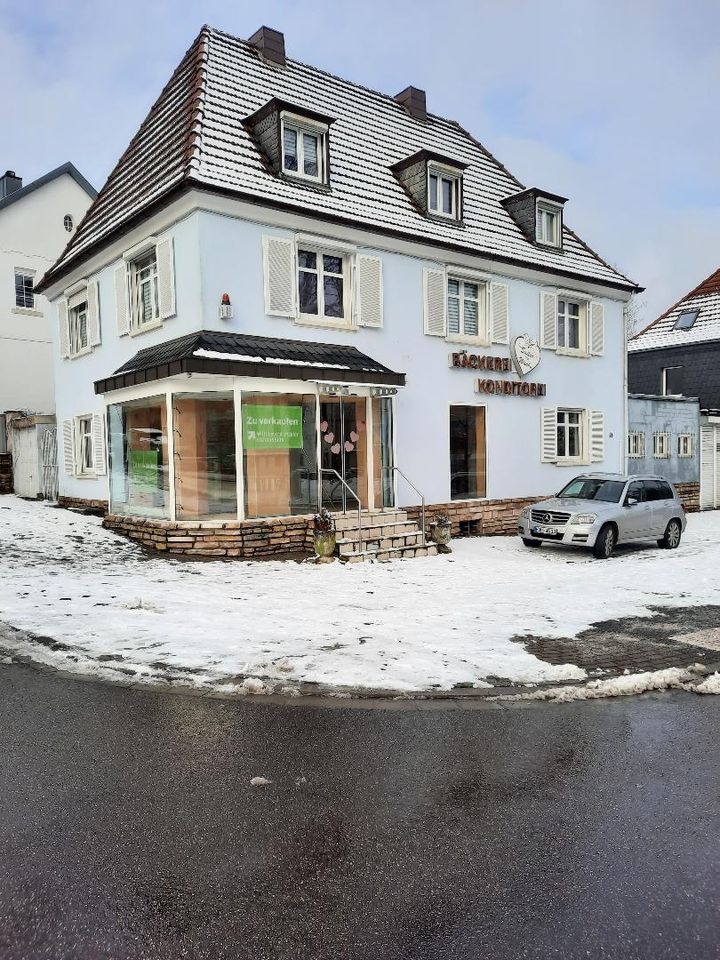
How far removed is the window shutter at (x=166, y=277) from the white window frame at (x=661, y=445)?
16584 mm

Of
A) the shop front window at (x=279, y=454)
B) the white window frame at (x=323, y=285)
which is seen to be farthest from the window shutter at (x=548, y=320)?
the shop front window at (x=279, y=454)

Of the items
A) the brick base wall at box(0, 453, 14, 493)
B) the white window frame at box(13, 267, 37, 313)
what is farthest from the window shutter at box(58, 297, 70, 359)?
the white window frame at box(13, 267, 37, 313)

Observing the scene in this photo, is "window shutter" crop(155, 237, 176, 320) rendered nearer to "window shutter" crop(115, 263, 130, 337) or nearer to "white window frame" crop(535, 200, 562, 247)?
"window shutter" crop(115, 263, 130, 337)

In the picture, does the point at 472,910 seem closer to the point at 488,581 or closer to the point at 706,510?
the point at 488,581

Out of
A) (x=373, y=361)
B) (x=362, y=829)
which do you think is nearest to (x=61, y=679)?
(x=362, y=829)

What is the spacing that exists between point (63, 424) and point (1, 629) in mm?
12589

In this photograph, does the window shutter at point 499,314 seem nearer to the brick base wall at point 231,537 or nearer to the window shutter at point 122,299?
the brick base wall at point 231,537

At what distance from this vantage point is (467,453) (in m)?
17.5

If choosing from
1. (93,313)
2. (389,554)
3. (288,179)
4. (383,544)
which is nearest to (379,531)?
(383,544)

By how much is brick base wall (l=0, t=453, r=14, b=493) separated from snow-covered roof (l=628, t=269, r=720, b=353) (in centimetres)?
2579

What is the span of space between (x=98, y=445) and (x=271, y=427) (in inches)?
229

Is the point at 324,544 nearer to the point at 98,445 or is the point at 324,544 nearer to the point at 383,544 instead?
the point at 383,544

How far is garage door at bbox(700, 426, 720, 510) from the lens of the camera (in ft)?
82.6

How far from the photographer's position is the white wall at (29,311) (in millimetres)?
24281
